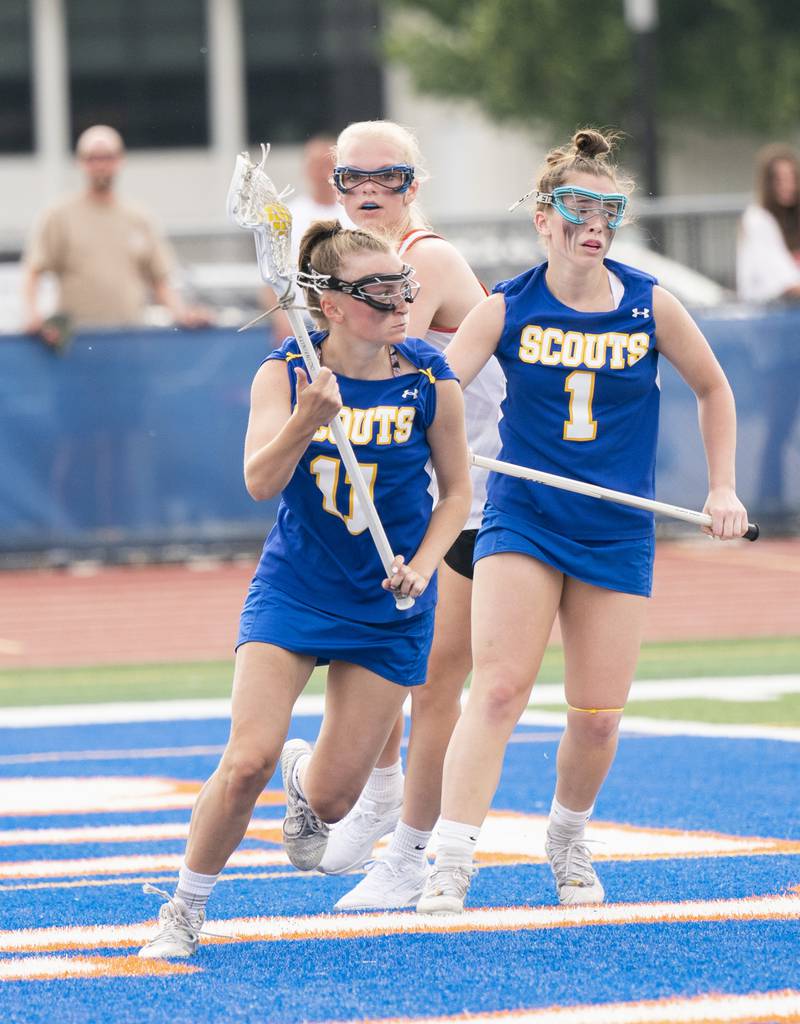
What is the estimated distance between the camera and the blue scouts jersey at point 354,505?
5105 millimetres

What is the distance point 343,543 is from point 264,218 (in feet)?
2.60

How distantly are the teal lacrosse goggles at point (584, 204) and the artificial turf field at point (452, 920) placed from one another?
5.67 ft

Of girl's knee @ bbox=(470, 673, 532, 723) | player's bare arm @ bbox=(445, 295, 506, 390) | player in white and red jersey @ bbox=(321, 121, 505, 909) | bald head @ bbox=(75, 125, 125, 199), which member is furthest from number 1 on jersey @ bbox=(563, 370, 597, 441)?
bald head @ bbox=(75, 125, 125, 199)

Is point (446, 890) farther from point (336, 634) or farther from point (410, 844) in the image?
point (336, 634)

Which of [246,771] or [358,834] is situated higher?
[246,771]

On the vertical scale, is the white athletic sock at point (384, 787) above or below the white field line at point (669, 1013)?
below

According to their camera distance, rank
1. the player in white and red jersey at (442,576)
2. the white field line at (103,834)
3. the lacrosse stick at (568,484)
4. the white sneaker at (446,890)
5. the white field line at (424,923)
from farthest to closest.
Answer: the white field line at (103,834), the player in white and red jersey at (442,576), the lacrosse stick at (568,484), the white sneaker at (446,890), the white field line at (424,923)

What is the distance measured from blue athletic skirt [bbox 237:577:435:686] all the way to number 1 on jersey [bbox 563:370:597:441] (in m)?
0.65

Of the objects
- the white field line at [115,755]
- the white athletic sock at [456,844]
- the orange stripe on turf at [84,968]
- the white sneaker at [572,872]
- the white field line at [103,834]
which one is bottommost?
the white field line at [115,755]

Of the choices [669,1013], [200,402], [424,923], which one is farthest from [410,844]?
[200,402]

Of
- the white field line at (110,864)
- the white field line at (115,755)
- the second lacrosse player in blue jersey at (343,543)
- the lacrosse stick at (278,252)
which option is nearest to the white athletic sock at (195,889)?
the second lacrosse player in blue jersey at (343,543)

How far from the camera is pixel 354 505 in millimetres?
5113

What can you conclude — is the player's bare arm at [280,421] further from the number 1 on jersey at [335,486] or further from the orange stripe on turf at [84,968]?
the orange stripe on turf at [84,968]

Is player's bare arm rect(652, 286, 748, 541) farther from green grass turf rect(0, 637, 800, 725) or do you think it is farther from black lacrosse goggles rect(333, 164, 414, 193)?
green grass turf rect(0, 637, 800, 725)
